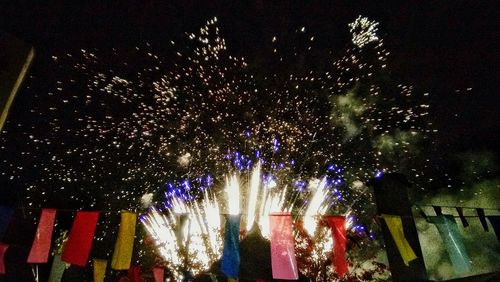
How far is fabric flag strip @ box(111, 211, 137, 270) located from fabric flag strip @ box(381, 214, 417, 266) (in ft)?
17.2

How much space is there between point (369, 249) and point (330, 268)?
16.8ft

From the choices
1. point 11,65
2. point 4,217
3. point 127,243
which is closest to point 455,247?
point 127,243

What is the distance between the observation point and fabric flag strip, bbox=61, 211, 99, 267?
721cm

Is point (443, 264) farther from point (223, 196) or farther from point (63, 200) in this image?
point (63, 200)

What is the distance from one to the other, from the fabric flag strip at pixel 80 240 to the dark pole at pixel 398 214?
5.91m

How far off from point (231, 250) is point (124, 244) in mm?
2228

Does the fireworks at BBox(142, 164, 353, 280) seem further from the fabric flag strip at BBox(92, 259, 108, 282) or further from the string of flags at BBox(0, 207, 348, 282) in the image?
the string of flags at BBox(0, 207, 348, 282)

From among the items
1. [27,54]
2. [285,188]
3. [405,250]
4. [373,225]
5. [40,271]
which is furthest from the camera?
[373,225]

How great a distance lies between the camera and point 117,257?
761 centimetres

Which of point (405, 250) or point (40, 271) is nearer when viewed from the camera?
point (405, 250)

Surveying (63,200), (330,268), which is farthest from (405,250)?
(63,200)

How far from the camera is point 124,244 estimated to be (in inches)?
302

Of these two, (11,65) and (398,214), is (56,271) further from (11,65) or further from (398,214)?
(11,65)

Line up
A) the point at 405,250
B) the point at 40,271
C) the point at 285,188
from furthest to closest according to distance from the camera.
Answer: the point at 285,188, the point at 40,271, the point at 405,250
